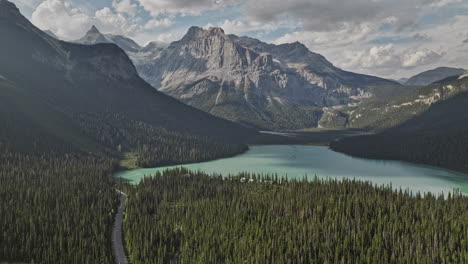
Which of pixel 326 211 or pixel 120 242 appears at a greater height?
pixel 326 211

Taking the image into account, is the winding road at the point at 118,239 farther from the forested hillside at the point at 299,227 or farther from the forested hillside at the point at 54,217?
the forested hillside at the point at 299,227

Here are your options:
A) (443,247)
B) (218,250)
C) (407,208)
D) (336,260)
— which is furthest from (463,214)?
(218,250)

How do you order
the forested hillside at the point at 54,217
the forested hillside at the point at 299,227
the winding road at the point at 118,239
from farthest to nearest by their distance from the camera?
the winding road at the point at 118,239, the forested hillside at the point at 54,217, the forested hillside at the point at 299,227

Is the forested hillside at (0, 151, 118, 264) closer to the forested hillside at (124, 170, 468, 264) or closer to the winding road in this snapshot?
the winding road

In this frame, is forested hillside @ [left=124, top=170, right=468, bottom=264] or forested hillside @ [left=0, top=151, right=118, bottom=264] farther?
forested hillside @ [left=0, top=151, right=118, bottom=264]

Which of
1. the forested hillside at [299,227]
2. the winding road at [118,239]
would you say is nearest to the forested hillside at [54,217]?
the winding road at [118,239]

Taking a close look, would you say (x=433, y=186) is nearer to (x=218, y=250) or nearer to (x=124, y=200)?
(x=218, y=250)

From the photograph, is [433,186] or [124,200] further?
[433,186]

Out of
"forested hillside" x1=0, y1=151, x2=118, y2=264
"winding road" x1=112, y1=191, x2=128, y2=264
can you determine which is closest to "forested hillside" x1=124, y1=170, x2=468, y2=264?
"winding road" x1=112, y1=191, x2=128, y2=264
